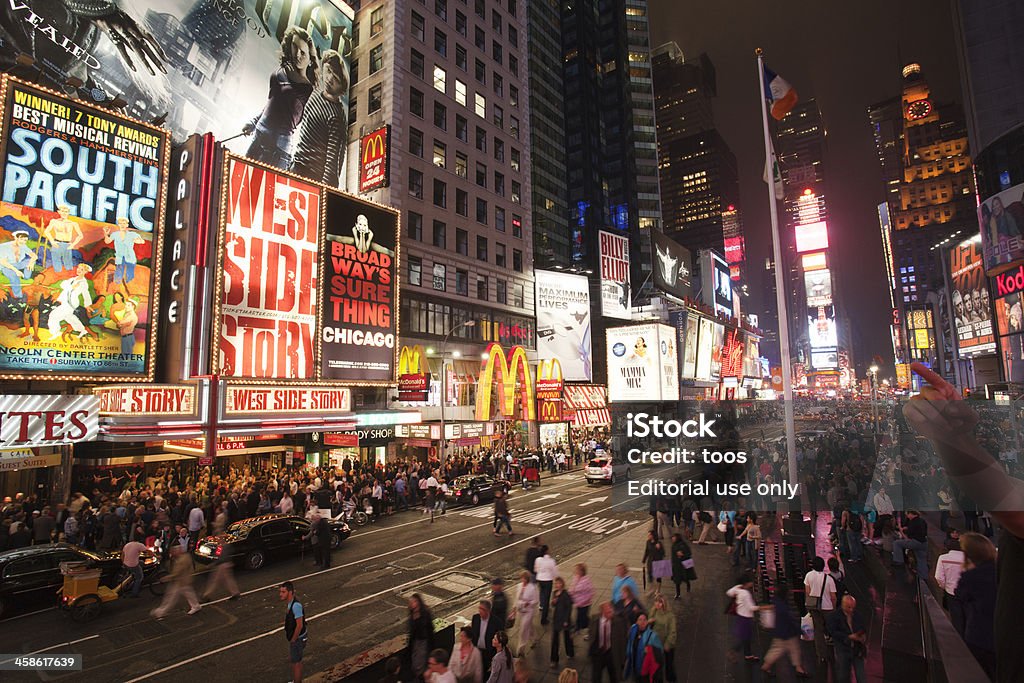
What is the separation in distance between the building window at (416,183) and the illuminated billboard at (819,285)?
12271cm

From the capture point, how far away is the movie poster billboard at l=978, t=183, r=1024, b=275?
4003cm

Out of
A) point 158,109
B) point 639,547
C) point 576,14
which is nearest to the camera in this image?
point 639,547

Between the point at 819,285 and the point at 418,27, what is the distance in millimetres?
126214

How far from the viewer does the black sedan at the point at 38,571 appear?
551 inches

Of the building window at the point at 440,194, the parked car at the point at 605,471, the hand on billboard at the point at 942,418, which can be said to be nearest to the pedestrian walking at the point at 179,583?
the hand on billboard at the point at 942,418

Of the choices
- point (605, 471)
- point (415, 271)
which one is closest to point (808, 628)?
point (605, 471)

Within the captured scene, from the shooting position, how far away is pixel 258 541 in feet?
60.0

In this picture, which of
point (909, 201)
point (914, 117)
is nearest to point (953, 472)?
point (909, 201)

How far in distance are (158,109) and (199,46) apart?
5443 mm

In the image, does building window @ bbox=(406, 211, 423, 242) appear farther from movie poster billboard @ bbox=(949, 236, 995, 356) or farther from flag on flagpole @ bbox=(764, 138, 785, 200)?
movie poster billboard @ bbox=(949, 236, 995, 356)

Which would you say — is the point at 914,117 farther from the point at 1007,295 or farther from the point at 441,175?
the point at 441,175

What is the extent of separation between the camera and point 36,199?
67.2ft

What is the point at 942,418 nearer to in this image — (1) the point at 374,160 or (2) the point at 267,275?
(2) the point at 267,275

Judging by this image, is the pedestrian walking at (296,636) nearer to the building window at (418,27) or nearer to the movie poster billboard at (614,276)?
the building window at (418,27)
